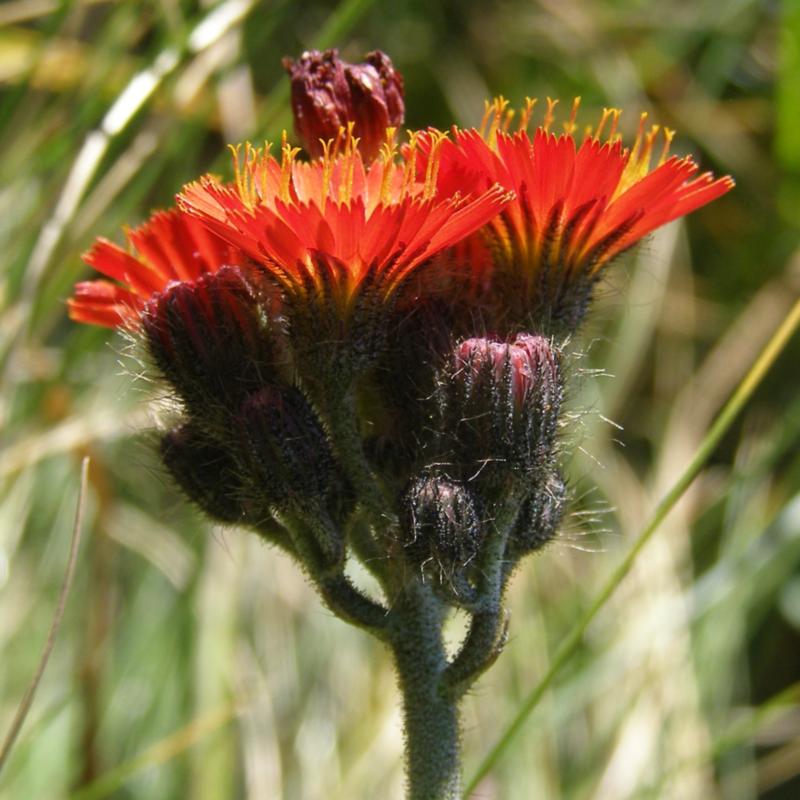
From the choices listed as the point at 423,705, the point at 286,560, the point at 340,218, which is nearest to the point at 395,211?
the point at 340,218

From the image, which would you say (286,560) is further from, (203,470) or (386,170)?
(386,170)

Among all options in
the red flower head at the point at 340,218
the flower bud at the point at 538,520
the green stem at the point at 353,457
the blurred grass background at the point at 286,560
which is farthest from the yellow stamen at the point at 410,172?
the blurred grass background at the point at 286,560

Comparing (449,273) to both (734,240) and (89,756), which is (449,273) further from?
(734,240)

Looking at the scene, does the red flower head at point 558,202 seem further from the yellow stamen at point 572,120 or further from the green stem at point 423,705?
the green stem at point 423,705

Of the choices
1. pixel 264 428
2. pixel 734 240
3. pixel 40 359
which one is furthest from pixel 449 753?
pixel 734 240

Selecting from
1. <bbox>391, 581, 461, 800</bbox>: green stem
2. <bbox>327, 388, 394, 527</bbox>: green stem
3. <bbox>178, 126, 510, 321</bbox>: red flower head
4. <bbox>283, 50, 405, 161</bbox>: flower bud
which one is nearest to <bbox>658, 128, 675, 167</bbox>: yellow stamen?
<bbox>178, 126, 510, 321</bbox>: red flower head

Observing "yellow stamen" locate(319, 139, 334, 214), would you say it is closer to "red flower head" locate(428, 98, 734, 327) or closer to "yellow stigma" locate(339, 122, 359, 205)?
"yellow stigma" locate(339, 122, 359, 205)
